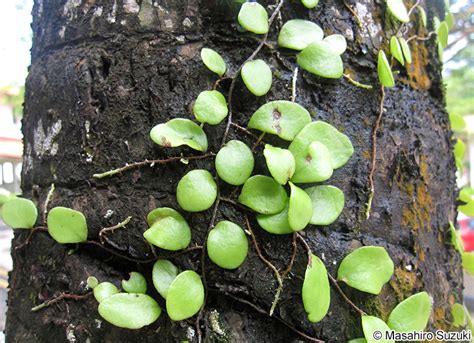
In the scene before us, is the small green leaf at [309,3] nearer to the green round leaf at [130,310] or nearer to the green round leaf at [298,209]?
the green round leaf at [298,209]

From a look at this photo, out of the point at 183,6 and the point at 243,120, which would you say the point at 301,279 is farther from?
the point at 183,6

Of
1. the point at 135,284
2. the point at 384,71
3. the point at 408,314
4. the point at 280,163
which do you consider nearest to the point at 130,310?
the point at 135,284

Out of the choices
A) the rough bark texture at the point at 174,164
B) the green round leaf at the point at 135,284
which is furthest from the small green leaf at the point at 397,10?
the green round leaf at the point at 135,284

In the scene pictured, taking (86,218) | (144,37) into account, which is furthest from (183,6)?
(86,218)

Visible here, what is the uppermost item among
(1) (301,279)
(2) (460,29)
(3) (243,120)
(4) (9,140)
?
(3) (243,120)

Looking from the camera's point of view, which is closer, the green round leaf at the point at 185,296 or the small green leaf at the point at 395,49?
the green round leaf at the point at 185,296
